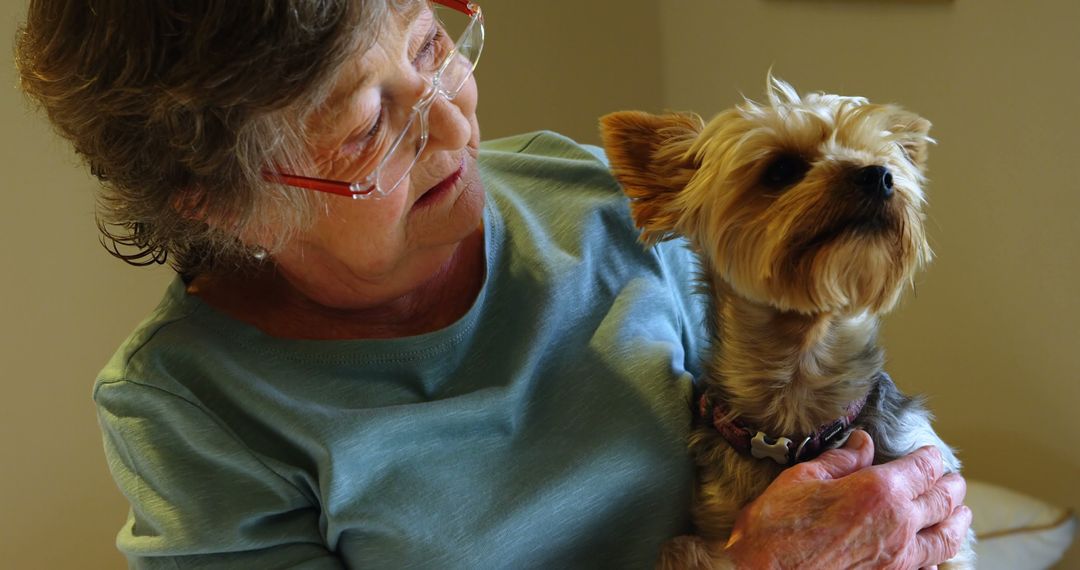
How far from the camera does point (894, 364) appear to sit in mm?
2018

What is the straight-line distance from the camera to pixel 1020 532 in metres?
1.68

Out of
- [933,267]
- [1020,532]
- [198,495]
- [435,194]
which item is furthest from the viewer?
[933,267]

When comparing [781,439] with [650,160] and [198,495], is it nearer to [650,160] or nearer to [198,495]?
[650,160]

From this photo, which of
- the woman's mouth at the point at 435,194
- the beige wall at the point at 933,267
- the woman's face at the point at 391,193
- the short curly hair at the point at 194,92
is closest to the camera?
the short curly hair at the point at 194,92

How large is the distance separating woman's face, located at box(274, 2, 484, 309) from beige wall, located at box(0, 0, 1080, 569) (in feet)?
2.60

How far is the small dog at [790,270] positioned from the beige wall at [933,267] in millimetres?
588

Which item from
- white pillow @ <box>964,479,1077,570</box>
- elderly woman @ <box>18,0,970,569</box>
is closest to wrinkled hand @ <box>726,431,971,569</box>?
elderly woman @ <box>18,0,970,569</box>

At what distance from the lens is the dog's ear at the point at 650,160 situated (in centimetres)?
120

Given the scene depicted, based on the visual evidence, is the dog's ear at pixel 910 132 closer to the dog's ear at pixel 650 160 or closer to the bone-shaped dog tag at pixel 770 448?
the dog's ear at pixel 650 160

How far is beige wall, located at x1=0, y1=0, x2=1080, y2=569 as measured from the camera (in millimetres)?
1637

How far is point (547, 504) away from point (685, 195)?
395mm

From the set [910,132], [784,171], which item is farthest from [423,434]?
[910,132]

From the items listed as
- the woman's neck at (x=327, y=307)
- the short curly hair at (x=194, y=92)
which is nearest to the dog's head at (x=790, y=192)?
the woman's neck at (x=327, y=307)

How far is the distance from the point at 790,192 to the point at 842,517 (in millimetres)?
343
